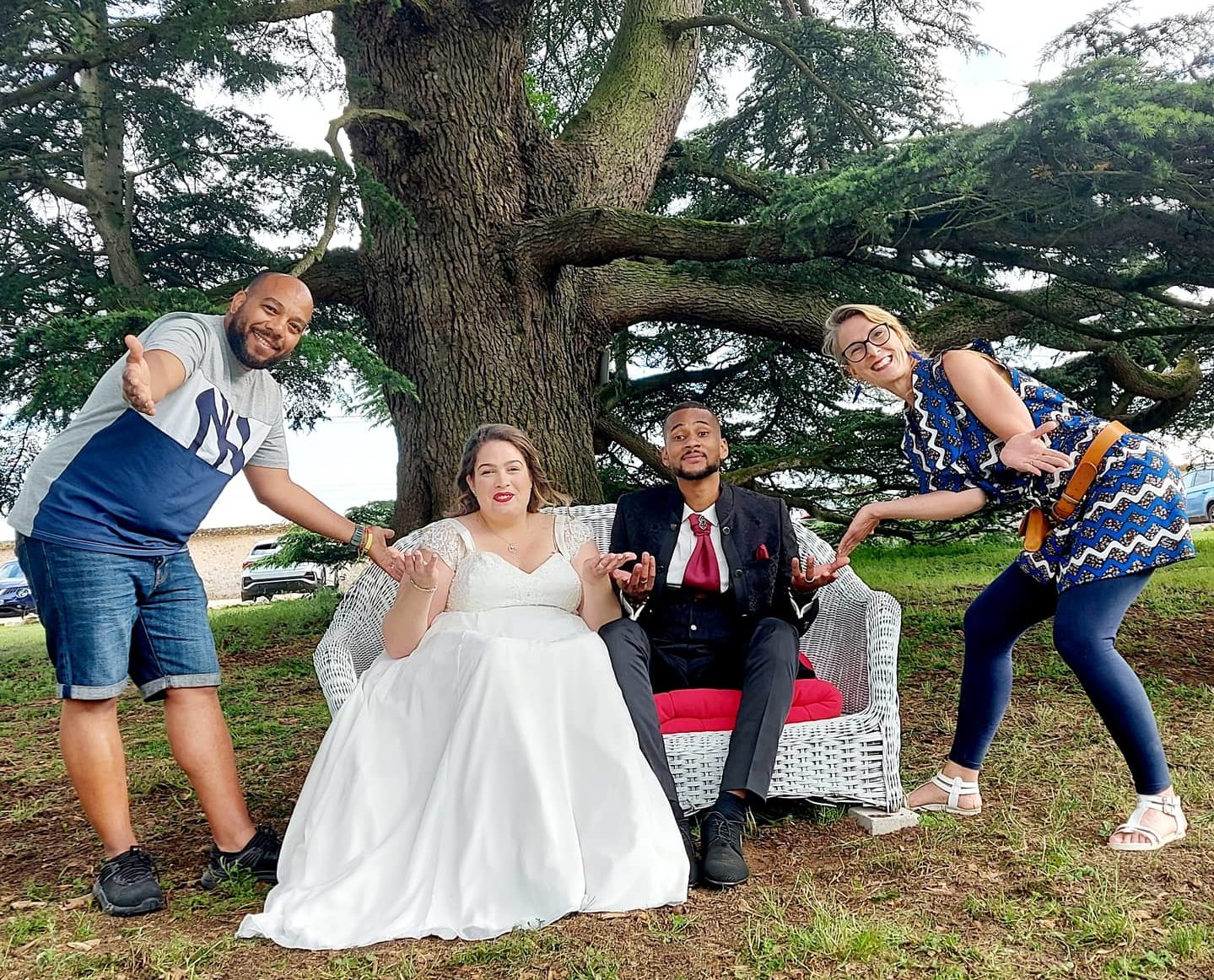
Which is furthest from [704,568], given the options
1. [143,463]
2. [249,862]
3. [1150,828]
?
[143,463]

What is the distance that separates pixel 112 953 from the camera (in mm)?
2719

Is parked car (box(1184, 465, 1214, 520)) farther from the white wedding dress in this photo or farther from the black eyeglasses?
the white wedding dress

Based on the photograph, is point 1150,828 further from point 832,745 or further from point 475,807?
point 475,807

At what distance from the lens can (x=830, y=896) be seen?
286 cm

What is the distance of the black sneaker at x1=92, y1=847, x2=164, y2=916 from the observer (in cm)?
299

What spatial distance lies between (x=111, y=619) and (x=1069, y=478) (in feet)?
9.71

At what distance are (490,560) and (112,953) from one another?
1608 millimetres

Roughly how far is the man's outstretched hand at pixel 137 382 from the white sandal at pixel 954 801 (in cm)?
284

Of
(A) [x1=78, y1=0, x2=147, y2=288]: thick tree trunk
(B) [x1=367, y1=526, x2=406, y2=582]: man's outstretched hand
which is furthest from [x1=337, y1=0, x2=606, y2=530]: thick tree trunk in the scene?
(B) [x1=367, y1=526, x2=406, y2=582]: man's outstretched hand

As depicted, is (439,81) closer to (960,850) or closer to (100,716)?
(100,716)

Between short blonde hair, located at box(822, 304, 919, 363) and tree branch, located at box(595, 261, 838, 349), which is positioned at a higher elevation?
tree branch, located at box(595, 261, 838, 349)

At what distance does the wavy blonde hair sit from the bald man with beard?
0.76 m

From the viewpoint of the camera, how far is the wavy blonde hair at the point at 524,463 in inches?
145

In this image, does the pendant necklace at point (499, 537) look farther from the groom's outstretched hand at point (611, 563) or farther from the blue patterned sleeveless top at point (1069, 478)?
the blue patterned sleeveless top at point (1069, 478)
